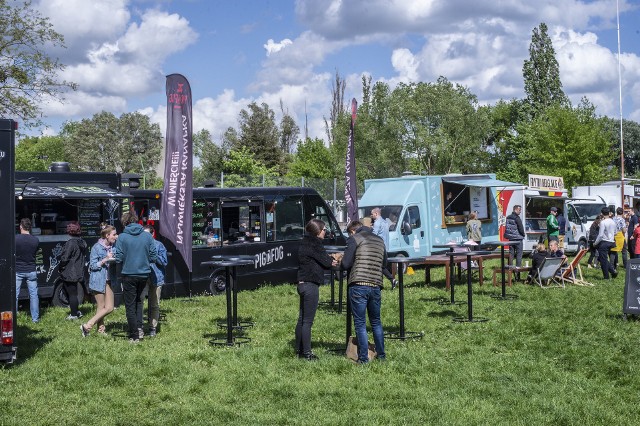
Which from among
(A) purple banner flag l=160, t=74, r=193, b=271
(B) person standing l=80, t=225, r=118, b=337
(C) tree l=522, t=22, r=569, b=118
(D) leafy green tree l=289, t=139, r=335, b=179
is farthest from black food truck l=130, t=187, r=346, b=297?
(C) tree l=522, t=22, r=569, b=118

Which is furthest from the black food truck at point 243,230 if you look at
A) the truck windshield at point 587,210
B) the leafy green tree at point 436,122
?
the leafy green tree at point 436,122

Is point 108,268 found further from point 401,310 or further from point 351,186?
point 351,186

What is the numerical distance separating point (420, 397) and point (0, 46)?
62.5ft

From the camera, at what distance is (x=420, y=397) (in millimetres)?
8125

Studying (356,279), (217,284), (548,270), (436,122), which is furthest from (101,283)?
(436,122)

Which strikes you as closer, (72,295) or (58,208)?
(72,295)

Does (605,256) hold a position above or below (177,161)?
below

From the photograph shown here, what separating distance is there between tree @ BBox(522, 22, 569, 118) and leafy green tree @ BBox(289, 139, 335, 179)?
58.5ft

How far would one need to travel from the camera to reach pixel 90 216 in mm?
15539

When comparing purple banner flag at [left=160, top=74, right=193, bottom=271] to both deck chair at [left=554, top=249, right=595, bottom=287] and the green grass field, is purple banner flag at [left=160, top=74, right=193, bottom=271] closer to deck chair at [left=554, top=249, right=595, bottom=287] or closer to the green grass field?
the green grass field

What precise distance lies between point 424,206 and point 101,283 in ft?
41.4

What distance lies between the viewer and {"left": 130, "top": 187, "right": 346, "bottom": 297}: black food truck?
16812 mm

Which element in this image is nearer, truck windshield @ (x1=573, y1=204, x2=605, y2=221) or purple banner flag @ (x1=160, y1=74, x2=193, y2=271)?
purple banner flag @ (x1=160, y1=74, x2=193, y2=271)

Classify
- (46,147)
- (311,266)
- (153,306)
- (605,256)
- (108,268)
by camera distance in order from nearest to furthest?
(311,266), (153,306), (108,268), (605,256), (46,147)
